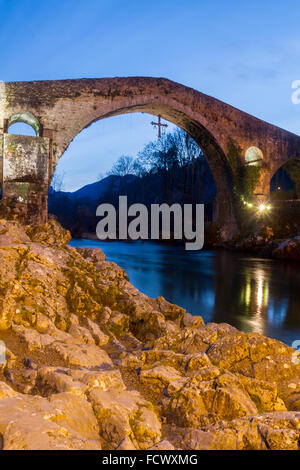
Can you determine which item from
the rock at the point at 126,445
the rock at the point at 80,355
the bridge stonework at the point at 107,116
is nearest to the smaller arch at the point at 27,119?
the bridge stonework at the point at 107,116

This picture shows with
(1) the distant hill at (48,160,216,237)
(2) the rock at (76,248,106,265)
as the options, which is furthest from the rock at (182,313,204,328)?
(1) the distant hill at (48,160,216,237)

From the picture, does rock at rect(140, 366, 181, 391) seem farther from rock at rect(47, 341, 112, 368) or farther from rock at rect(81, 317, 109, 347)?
rock at rect(81, 317, 109, 347)

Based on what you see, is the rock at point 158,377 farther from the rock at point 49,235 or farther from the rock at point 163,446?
the rock at point 49,235

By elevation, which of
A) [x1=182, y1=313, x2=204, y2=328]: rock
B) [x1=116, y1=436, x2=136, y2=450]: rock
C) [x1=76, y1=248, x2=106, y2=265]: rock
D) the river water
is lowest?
the river water

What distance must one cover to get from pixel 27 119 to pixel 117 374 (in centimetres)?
1435

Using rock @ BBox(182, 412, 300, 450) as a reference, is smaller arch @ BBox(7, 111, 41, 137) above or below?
above

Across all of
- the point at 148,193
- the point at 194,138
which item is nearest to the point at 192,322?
the point at 194,138

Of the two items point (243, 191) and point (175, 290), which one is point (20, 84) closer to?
point (175, 290)

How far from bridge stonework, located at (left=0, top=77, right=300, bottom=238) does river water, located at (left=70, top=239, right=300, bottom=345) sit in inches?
201

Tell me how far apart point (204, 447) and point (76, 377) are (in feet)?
3.27

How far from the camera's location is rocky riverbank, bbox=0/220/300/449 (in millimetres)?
2119

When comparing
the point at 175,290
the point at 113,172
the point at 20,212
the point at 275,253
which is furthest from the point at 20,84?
the point at 113,172

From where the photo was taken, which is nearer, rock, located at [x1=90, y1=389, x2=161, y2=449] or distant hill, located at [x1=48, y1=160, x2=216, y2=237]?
rock, located at [x1=90, y1=389, x2=161, y2=449]

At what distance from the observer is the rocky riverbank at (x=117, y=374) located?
2.12 meters
